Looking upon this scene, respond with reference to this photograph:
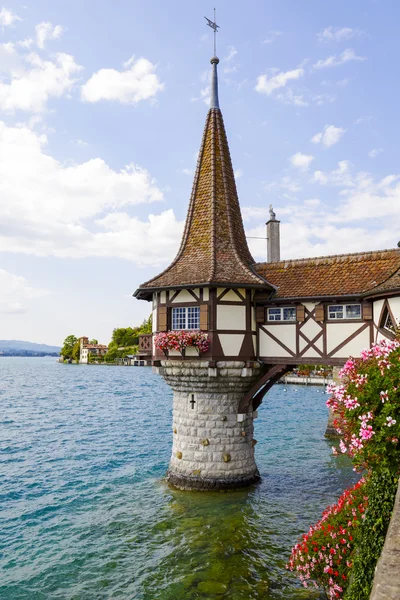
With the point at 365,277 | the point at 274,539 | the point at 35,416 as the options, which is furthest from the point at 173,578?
the point at 35,416

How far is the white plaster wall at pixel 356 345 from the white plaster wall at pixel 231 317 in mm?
3207

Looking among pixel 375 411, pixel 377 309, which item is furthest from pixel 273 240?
pixel 375 411

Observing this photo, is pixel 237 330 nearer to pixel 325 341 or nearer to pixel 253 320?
pixel 253 320

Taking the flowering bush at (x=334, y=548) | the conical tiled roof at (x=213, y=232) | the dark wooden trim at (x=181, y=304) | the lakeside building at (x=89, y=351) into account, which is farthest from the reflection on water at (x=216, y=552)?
the lakeside building at (x=89, y=351)

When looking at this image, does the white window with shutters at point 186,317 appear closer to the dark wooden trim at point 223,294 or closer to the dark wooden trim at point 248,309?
the dark wooden trim at point 223,294

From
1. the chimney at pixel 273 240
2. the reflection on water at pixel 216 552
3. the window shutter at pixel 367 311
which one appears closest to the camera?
the reflection on water at pixel 216 552

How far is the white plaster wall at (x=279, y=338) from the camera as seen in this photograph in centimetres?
1527

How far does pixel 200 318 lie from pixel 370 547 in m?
9.25

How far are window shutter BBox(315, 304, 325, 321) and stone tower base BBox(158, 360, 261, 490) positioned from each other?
2.50m

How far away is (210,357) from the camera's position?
47.8ft

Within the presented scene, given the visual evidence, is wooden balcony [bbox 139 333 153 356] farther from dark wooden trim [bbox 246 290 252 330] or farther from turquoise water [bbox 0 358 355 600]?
turquoise water [bbox 0 358 355 600]

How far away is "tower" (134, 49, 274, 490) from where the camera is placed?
1477 cm

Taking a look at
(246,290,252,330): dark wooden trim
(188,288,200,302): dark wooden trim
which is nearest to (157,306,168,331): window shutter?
(188,288,200,302): dark wooden trim

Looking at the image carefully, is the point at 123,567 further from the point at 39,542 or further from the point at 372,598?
the point at 372,598
